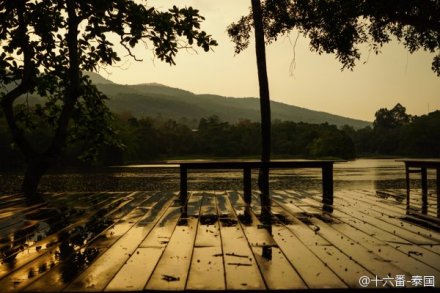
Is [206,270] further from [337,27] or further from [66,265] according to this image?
[337,27]

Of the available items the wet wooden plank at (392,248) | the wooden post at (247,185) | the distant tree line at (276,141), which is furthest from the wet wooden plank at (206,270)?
the distant tree line at (276,141)

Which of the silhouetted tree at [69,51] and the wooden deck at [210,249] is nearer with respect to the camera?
the wooden deck at [210,249]

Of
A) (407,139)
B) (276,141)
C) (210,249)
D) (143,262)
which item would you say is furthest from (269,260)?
(407,139)

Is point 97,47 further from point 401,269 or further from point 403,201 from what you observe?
point 401,269

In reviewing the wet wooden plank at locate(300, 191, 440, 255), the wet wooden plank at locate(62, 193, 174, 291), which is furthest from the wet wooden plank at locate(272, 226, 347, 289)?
the wet wooden plank at locate(62, 193, 174, 291)

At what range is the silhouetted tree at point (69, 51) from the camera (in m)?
8.38

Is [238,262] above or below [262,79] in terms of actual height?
below

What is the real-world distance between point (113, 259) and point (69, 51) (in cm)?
583

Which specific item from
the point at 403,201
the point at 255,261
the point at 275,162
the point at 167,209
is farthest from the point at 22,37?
the point at 403,201

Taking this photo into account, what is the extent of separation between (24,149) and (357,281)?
7767 millimetres

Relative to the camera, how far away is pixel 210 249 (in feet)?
15.0

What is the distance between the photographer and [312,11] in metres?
12.6

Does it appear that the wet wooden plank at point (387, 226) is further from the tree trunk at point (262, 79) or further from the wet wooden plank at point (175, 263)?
the tree trunk at point (262, 79)

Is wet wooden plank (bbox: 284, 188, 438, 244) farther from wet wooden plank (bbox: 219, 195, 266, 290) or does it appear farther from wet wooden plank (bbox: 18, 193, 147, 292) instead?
wet wooden plank (bbox: 18, 193, 147, 292)
